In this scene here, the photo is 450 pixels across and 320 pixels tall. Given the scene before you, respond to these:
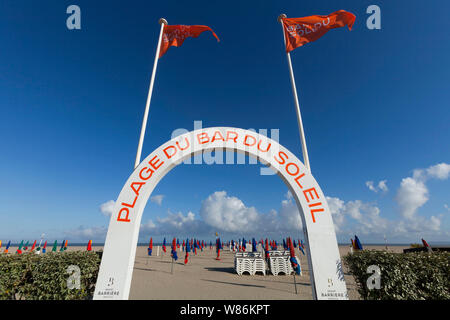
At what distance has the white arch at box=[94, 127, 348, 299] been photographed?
457 cm

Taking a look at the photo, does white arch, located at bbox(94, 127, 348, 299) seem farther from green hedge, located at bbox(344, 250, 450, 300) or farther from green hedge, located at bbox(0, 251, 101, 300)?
green hedge, located at bbox(0, 251, 101, 300)

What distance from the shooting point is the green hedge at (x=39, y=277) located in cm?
474

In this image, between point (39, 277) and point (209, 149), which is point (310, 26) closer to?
point (209, 149)

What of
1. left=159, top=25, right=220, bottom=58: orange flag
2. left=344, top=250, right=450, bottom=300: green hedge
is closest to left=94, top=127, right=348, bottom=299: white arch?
left=344, top=250, right=450, bottom=300: green hedge

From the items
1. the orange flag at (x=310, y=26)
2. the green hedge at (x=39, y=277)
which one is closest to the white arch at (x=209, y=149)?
the green hedge at (x=39, y=277)

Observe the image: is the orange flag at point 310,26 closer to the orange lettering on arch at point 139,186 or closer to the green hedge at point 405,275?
the orange lettering on arch at point 139,186

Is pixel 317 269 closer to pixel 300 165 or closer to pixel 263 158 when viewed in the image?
pixel 300 165

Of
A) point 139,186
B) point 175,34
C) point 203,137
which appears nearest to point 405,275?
point 203,137

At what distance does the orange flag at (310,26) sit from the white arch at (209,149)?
461cm

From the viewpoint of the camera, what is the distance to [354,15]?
7.17m

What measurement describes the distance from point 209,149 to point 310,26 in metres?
6.42

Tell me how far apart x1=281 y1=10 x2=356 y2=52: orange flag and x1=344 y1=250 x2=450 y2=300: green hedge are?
744 cm
